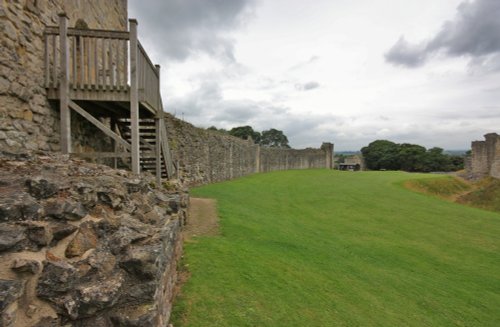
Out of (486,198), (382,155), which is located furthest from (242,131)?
(486,198)

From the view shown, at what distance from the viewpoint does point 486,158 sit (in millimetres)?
25469

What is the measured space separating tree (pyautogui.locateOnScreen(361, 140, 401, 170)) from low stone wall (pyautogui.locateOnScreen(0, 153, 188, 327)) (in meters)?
72.3

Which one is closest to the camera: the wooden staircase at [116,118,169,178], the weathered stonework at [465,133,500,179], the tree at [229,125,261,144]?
the wooden staircase at [116,118,169,178]

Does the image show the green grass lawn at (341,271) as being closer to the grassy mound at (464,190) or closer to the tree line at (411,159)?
the grassy mound at (464,190)

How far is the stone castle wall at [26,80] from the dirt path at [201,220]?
3.88 metres

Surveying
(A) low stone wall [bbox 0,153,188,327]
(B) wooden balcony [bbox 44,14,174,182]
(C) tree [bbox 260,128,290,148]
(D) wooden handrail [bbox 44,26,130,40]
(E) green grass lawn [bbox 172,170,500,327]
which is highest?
(C) tree [bbox 260,128,290,148]

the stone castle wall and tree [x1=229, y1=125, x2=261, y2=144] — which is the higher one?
tree [x1=229, y1=125, x2=261, y2=144]

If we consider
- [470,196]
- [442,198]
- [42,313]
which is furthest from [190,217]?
[470,196]

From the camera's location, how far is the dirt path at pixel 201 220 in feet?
27.8

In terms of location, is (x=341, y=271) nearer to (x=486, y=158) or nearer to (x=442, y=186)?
(x=442, y=186)

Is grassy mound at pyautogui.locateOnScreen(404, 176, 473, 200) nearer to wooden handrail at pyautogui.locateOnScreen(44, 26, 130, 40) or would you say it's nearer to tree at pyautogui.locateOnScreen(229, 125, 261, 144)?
wooden handrail at pyautogui.locateOnScreen(44, 26, 130, 40)

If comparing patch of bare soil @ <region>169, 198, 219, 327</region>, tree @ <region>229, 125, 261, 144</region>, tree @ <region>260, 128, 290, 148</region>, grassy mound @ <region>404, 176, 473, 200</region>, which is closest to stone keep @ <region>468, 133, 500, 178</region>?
grassy mound @ <region>404, 176, 473, 200</region>

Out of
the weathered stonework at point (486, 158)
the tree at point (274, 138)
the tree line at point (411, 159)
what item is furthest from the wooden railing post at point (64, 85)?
the tree at point (274, 138)

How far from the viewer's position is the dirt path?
8.48 m
